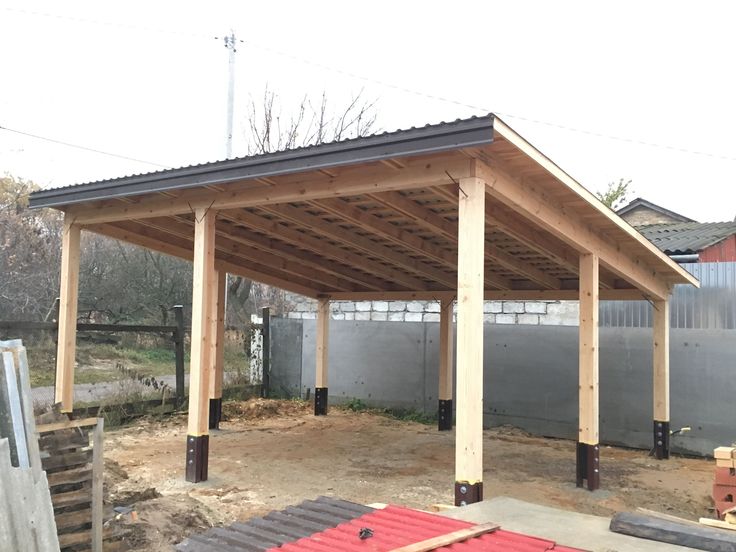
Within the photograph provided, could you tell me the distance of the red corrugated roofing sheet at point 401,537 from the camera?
2393 millimetres

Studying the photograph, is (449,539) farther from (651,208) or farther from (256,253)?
(651,208)

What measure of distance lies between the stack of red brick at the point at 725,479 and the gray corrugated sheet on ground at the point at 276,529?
4138 millimetres

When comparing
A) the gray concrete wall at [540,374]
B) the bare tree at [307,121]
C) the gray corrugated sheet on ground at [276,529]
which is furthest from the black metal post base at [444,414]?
the bare tree at [307,121]

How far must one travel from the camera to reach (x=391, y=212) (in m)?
6.27

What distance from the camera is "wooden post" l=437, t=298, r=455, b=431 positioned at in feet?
32.9

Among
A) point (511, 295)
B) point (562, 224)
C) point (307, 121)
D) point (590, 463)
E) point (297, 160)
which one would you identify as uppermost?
point (307, 121)

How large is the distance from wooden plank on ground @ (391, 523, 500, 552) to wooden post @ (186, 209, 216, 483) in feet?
12.7

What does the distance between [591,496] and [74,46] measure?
51.2 feet

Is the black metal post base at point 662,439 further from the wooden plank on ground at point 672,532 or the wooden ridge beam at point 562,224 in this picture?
the wooden plank on ground at point 672,532

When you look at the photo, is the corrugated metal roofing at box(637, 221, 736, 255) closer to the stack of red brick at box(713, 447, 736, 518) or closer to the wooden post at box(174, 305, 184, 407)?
the stack of red brick at box(713, 447, 736, 518)

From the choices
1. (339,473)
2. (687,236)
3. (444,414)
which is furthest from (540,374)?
(339,473)

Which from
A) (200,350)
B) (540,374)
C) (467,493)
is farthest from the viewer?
(540,374)

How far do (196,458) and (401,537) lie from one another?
398 centimetres

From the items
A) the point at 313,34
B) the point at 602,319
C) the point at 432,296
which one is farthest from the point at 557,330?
the point at 313,34
